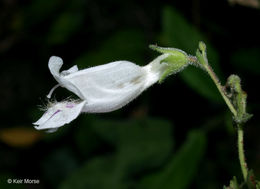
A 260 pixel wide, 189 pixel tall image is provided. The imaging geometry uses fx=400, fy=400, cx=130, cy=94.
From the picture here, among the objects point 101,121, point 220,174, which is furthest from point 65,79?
point 220,174

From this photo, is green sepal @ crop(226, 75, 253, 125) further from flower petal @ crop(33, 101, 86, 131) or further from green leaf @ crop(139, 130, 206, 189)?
green leaf @ crop(139, 130, 206, 189)

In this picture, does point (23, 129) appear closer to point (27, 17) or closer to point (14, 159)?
point (14, 159)

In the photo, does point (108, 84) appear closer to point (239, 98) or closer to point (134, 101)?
point (239, 98)

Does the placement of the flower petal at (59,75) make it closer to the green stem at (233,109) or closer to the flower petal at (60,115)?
the flower petal at (60,115)

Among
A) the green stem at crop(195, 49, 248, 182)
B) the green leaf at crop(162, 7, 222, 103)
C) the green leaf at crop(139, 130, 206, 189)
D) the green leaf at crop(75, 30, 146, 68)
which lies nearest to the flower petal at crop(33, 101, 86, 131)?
the green stem at crop(195, 49, 248, 182)

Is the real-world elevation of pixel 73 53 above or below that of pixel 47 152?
above

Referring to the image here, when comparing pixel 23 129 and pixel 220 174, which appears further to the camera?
pixel 23 129

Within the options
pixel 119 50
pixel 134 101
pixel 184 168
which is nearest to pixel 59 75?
pixel 184 168
